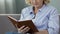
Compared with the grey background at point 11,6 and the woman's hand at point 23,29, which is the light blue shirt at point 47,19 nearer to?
the woman's hand at point 23,29

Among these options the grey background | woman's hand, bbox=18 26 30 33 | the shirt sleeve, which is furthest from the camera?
the grey background

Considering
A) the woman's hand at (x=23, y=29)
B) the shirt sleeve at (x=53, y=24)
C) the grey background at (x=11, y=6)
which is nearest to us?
the woman's hand at (x=23, y=29)

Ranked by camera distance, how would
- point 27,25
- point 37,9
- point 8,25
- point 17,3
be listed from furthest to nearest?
point 17,3, point 8,25, point 37,9, point 27,25

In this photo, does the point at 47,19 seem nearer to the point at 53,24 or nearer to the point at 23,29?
the point at 53,24

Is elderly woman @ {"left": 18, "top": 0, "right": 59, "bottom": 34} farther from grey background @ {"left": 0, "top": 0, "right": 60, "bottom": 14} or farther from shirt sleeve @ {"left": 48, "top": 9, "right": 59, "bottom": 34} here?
grey background @ {"left": 0, "top": 0, "right": 60, "bottom": 14}

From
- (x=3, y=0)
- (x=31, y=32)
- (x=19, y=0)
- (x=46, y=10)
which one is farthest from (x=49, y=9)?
(x=3, y=0)

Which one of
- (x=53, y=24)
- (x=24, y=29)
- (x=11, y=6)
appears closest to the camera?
(x=24, y=29)

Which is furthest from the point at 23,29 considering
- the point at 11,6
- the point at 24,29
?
the point at 11,6

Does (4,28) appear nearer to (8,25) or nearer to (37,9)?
(8,25)

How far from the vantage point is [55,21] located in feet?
6.02

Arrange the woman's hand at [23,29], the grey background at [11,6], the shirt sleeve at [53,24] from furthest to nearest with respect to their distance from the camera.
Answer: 1. the grey background at [11,6]
2. the shirt sleeve at [53,24]
3. the woman's hand at [23,29]

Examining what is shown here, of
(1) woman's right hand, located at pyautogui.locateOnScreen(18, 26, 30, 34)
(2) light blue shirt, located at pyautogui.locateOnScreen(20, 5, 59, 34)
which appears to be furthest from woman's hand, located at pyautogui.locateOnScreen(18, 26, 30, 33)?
(2) light blue shirt, located at pyautogui.locateOnScreen(20, 5, 59, 34)

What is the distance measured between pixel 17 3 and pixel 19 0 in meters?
0.06

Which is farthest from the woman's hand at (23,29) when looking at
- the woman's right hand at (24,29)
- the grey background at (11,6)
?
the grey background at (11,6)
